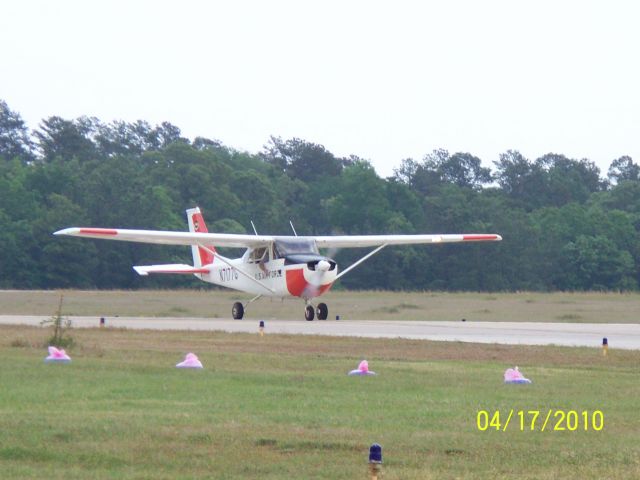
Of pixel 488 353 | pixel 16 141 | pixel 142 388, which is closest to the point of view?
pixel 142 388

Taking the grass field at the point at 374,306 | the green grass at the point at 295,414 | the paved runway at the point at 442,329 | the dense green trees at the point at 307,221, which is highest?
the dense green trees at the point at 307,221

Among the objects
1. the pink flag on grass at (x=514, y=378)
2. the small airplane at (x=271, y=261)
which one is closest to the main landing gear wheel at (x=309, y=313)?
the small airplane at (x=271, y=261)

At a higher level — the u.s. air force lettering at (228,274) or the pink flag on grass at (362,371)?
the u.s. air force lettering at (228,274)

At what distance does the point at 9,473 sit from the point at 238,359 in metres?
9.73

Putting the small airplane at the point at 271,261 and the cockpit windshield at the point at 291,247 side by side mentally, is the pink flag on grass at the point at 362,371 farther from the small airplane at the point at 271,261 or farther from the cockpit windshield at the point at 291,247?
the cockpit windshield at the point at 291,247

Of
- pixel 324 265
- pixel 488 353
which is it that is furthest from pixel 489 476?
pixel 324 265

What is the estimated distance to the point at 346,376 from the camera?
1753 cm

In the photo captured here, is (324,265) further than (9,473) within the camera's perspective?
Yes

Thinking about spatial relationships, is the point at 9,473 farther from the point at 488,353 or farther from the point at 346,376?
the point at 488,353

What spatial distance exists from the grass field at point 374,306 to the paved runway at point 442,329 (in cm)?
437

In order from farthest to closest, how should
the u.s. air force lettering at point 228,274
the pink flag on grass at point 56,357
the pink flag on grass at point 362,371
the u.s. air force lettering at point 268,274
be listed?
1. the u.s. air force lettering at point 228,274
2. the u.s. air force lettering at point 268,274
3. the pink flag on grass at point 56,357
4. the pink flag on grass at point 362,371
